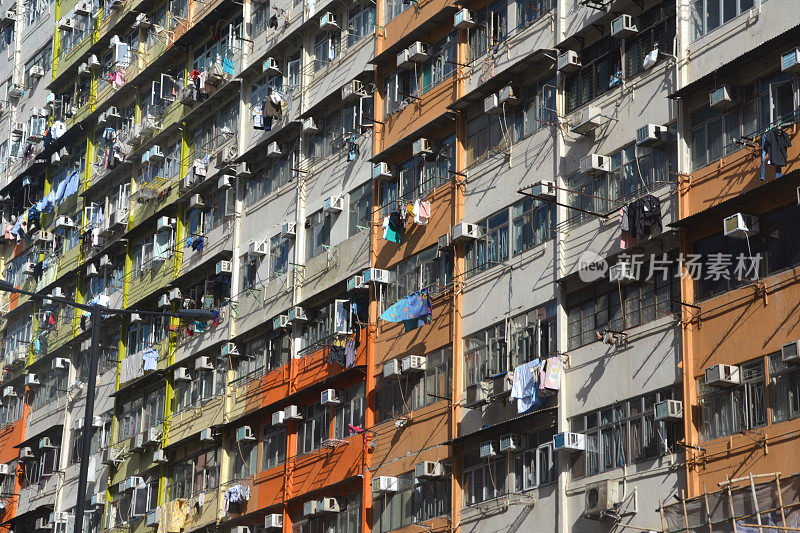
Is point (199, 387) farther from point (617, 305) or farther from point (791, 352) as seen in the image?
point (791, 352)

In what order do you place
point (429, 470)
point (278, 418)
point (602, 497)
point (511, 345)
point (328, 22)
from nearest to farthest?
1. point (602, 497)
2. point (511, 345)
3. point (429, 470)
4. point (278, 418)
5. point (328, 22)

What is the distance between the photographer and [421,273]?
3180cm

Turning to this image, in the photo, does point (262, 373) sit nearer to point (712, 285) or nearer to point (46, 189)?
point (712, 285)

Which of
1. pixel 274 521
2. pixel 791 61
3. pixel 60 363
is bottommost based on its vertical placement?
pixel 274 521

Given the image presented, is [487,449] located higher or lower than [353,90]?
lower

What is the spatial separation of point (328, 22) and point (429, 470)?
13641 millimetres

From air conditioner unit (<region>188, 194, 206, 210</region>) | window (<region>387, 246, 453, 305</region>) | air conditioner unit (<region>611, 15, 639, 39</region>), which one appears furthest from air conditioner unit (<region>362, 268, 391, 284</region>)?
air conditioner unit (<region>188, 194, 206, 210</region>)

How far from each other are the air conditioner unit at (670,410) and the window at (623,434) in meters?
0.25

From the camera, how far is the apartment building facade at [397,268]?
2467 centimetres

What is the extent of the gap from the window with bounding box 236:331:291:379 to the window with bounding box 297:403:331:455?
186 cm

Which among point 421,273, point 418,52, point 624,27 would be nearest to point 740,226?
point 624,27

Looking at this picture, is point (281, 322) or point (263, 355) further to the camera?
point (263, 355)

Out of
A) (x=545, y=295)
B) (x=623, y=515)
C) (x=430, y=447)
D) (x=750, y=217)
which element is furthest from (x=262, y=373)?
(x=750, y=217)

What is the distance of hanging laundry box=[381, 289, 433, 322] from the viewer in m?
30.8
